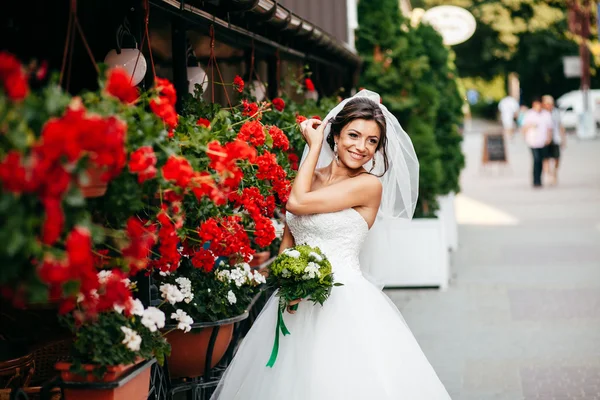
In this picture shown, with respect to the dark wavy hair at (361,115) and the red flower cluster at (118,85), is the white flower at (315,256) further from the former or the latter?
the red flower cluster at (118,85)

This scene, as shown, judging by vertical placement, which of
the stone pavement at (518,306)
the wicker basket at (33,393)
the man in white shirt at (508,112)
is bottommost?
the stone pavement at (518,306)

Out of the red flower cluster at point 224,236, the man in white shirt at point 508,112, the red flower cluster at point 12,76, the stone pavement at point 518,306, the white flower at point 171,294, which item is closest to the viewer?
the red flower cluster at point 12,76

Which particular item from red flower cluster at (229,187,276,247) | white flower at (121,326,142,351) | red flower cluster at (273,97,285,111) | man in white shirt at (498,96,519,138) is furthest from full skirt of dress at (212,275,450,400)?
man in white shirt at (498,96,519,138)

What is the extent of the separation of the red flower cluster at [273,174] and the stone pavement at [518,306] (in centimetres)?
230

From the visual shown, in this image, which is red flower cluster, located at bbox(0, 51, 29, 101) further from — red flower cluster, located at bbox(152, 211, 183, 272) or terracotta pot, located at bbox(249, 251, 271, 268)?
terracotta pot, located at bbox(249, 251, 271, 268)

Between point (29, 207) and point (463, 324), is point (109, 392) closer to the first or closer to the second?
point (29, 207)

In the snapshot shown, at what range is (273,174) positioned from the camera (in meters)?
4.58

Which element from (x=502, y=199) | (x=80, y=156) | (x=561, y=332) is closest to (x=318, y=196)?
(x=80, y=156)

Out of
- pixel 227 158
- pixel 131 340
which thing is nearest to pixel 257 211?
pixel 131 340

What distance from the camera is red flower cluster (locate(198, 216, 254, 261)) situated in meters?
3.98

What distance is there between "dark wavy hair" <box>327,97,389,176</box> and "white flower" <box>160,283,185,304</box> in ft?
4.13

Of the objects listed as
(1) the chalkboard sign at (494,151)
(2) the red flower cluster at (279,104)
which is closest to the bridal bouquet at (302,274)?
(2) the red flower cluster at (279,104)

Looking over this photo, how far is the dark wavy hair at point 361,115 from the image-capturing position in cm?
476

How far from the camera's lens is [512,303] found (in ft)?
30.8
